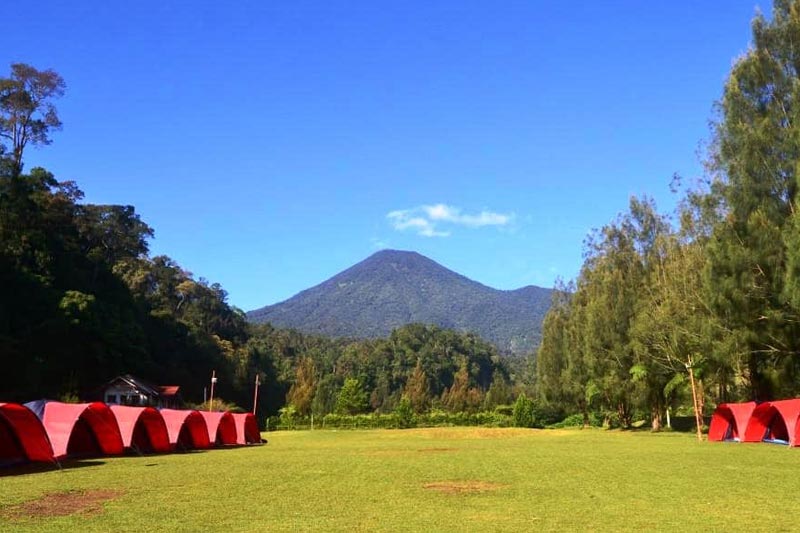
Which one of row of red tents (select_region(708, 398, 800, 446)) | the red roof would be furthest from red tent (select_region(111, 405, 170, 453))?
the red roof

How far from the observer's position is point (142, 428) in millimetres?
25125

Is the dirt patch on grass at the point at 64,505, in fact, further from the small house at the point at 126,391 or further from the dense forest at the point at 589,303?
the small house at the point at 126,391

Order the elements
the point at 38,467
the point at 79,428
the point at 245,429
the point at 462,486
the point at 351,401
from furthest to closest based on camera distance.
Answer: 1. the point at 351,401
2. the point at 245,429
3. the point at 79,428
4. the point at 38,467
5. the point at 462,486

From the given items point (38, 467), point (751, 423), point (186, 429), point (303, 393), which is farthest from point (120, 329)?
point (751, 423)

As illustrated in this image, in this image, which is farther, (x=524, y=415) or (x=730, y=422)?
(x=524, y=415)

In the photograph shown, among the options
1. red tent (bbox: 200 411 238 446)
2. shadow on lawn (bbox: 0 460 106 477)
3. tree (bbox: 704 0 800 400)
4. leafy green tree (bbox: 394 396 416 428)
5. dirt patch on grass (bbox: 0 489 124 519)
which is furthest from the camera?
leafy green tree (bbox: 394 396 416 428)

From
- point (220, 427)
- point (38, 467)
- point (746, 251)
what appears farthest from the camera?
point (220, 427)

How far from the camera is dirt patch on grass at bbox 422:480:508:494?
13.1 metres

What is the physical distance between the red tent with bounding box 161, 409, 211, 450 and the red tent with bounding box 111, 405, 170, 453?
18.3 inches

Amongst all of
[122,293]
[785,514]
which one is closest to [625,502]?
[785,514]

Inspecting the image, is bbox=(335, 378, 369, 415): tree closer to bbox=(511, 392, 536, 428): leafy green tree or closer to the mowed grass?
bbox=(511, 392, 536, 428): leafy green tree

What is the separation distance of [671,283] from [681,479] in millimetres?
26831

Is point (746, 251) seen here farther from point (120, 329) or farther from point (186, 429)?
point (120, 329)

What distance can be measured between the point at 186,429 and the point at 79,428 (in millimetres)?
6586
